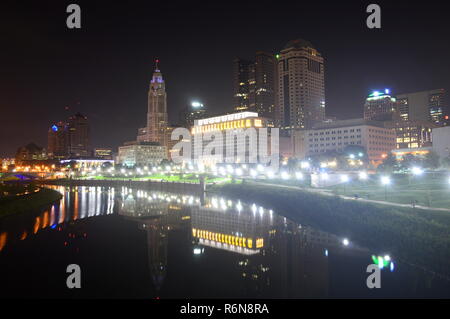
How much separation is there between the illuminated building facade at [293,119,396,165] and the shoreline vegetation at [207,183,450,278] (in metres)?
107

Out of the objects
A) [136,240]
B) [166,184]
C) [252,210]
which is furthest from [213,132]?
[136,240]

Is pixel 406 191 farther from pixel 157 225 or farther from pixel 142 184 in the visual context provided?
pixel 142 184

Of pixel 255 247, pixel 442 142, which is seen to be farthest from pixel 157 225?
pixel 442 142

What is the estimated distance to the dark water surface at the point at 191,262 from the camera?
2069cm

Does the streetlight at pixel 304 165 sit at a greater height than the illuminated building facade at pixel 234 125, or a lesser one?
lesser

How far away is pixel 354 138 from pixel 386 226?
424ft

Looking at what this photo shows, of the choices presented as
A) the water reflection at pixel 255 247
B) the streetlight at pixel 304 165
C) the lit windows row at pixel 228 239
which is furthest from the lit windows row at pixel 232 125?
the lit windows row at pixel 228 239

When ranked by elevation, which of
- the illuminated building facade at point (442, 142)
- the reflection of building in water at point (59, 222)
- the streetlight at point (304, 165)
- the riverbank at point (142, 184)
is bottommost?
the reflection of building in water at point (59, 222)

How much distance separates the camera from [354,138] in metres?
152

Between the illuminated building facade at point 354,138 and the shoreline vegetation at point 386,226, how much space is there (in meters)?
107

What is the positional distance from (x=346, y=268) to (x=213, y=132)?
6624 inches

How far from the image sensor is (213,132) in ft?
624

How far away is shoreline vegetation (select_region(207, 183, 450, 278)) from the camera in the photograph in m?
25.9

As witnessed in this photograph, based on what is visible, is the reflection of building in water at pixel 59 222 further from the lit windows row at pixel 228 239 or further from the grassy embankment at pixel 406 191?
the grassy embankment at pixel 406 191
